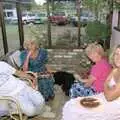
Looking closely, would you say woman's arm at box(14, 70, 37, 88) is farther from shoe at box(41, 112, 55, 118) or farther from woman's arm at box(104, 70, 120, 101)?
woman's arm at box(104, 70, 120, 101)

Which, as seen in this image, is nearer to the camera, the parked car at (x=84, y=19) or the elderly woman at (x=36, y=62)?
the elderly woman at (x=36, y=62)

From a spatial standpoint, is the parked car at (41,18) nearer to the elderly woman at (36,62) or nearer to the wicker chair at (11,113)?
the elderly woman at (36,62)

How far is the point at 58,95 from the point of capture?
13.3ft

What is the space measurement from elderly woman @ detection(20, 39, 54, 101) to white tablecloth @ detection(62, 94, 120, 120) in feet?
5.79

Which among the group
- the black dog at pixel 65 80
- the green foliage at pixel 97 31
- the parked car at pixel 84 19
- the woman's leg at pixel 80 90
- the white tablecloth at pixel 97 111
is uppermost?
the parked car at pixel 84 19

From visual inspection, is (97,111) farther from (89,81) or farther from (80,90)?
(80,90)

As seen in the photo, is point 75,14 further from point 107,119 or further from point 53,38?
point 107,119

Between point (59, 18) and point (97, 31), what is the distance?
37.9 inches

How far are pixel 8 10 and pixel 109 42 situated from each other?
2145 millimetres

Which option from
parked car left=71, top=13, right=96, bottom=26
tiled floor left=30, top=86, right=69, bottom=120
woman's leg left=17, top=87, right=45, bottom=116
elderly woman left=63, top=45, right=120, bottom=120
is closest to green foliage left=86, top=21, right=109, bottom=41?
parked car left=71, top=13, right=96, bottom=26

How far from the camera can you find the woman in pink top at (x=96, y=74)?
251 cm

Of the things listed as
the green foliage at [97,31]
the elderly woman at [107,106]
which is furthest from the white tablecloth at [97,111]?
the green foliage at [97,31]

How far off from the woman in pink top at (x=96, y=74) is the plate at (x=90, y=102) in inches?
21.9

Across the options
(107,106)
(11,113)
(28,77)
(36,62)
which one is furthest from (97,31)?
(107,106)
